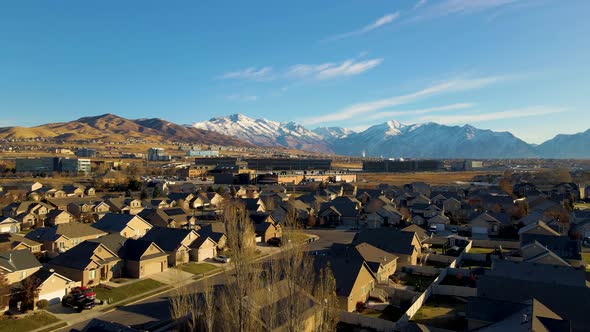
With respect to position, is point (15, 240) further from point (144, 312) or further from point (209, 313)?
point (209, 313)

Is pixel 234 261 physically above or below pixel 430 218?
above

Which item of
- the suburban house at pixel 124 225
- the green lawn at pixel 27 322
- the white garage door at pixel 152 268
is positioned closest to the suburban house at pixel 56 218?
the suburban house at pixel 124 225

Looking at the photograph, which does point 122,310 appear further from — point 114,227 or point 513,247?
point 513,247

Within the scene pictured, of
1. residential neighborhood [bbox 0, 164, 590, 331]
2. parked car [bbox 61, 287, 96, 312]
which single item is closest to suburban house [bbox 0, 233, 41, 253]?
residential neighborhood [bbox 0, 164, 590, 331]

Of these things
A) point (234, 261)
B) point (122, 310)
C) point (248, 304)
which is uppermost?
point (234, 261)

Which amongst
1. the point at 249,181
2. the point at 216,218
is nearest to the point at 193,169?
the point at 249,181

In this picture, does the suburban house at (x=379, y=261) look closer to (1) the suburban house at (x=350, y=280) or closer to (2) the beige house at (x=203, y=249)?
(1) the suburban house at (x=350, y=280)
